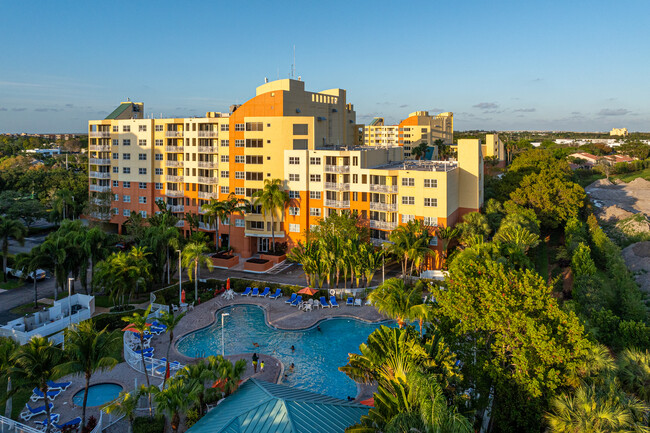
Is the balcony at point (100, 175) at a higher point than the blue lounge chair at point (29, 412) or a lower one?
higher

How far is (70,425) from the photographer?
23031 mm

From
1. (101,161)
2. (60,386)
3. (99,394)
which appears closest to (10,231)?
(101,161)

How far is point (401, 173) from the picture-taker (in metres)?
51.4

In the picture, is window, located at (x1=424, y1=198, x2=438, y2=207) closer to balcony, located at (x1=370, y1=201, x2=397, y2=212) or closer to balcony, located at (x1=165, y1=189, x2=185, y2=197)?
balcony, located at (x1=370, y1=201, x2=397, y2=212)

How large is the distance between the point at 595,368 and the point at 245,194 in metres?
46.0

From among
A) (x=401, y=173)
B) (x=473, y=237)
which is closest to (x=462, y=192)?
(x=401, y=173)

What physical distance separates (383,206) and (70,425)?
1479 inches

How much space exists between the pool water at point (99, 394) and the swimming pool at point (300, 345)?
569cm

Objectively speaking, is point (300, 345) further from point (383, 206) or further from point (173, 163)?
point (173, 163)

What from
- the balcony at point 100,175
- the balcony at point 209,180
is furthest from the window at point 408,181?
the balcony at point 100,175

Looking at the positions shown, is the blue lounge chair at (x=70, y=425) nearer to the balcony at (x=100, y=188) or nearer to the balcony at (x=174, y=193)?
the balcony at (x=174, y=193)

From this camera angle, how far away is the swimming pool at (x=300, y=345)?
29.2m

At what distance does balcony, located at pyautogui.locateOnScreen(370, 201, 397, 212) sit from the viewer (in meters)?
52.1

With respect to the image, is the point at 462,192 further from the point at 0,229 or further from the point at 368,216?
the point at 0,229
